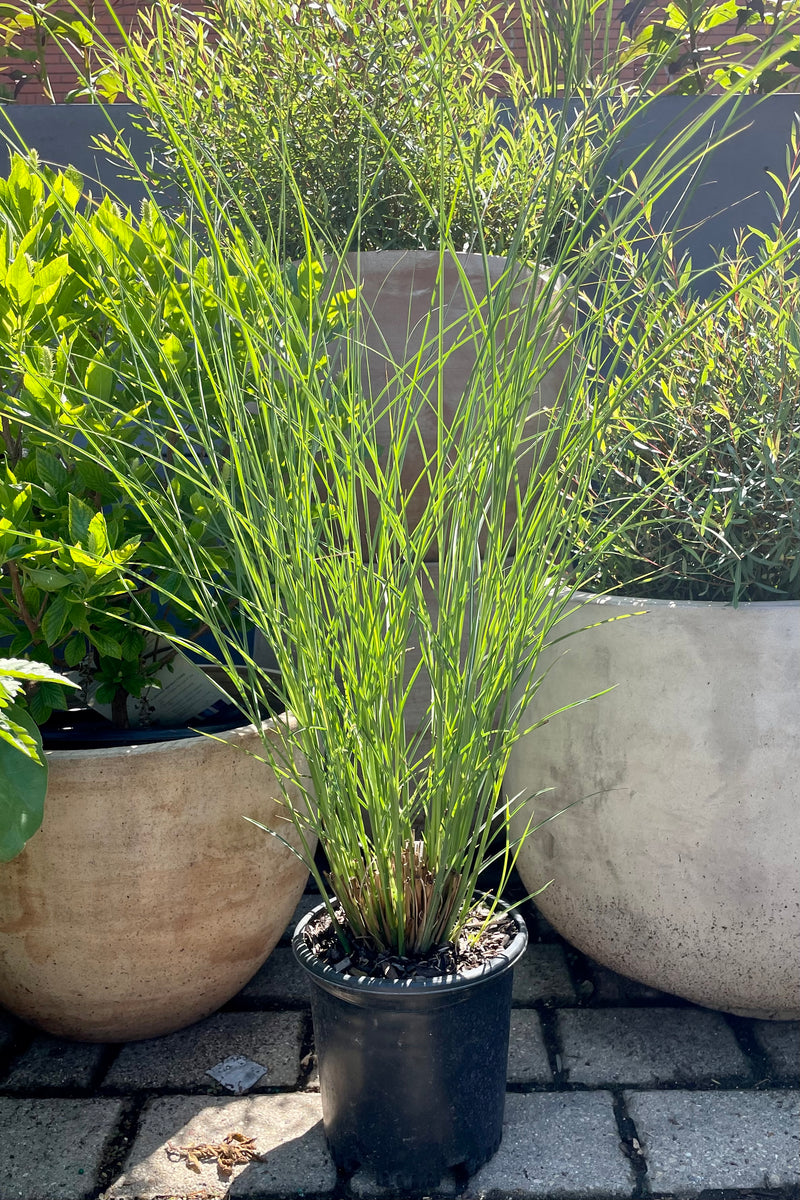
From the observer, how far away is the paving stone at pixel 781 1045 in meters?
1.49

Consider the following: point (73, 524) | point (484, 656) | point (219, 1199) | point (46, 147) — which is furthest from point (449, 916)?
point (46, 147)

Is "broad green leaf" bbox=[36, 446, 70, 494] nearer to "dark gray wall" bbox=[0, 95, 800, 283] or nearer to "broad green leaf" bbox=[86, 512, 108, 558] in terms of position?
"broad green leaf" bbox=[86, 512, 108, 558]

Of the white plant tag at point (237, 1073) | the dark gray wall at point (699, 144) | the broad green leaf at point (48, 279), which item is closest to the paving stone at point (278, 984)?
the white plant tag at point (237, 1073)

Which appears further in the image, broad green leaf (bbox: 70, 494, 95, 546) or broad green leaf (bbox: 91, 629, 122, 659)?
broad green leaf (bbox: 91, 629, 122, 659)

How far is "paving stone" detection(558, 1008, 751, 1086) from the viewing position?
1.49 m

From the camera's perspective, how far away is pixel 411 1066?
1.24m

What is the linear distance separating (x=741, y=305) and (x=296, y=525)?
3.00 feet

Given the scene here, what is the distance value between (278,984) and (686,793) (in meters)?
0.79

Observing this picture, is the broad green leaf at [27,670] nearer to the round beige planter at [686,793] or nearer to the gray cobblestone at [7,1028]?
the round beige planter at [686,793]

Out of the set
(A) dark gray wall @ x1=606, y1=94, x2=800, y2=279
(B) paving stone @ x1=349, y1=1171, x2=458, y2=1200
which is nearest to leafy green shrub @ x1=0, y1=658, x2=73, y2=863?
(B) paving stone @ x1=349, y1=1171, x2=458, y2=1200

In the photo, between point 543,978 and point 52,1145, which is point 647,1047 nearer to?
point 543,978

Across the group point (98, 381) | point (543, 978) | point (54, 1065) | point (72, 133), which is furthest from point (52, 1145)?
point (72, 133)

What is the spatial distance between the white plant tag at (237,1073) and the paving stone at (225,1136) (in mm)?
26

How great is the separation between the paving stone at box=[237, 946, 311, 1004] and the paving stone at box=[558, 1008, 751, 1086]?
17.3 inches
